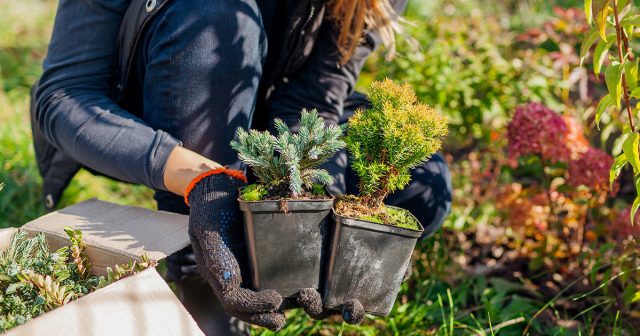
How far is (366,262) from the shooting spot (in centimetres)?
116

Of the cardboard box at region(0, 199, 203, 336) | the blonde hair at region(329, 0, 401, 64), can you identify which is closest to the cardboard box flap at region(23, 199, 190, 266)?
the cardboard box at region(0, 199, 203, 336)

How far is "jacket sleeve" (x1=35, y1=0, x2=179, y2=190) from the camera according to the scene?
1.37m

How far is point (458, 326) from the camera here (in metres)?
1.74

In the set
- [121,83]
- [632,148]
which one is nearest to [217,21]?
[121,83]

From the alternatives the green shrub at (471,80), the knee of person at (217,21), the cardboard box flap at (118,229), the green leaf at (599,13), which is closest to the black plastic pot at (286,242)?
the cardboard box flap at (118,229)

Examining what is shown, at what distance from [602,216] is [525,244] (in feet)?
0.95

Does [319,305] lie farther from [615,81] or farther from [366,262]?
[615,81]

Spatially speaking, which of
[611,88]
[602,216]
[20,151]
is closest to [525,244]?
[602,216]

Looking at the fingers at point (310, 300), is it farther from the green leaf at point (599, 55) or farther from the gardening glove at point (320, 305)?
the green leaf at point (599, 55)

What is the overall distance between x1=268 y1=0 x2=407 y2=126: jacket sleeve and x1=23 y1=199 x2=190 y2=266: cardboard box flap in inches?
20.9

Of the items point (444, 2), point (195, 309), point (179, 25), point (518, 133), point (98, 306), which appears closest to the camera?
point (98, 306)

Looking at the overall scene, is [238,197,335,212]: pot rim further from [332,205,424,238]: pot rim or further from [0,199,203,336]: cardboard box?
[0,199,203,336]: cardboard box

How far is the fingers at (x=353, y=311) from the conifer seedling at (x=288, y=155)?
0.22 metres

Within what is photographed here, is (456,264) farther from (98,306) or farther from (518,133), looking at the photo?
(98,306)
